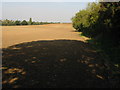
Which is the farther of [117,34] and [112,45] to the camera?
[112,45]

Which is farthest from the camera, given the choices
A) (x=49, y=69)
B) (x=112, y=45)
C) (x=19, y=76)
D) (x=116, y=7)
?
(x=112, y=45)

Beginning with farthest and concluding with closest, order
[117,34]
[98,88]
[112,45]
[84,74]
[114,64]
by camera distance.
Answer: [112,45] → [117,34] → [114,64] → [84,74] → [98,88]

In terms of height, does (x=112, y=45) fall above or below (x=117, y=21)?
below

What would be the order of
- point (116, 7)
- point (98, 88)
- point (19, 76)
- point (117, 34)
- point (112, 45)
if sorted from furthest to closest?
point (112, 45) → point (117, 34) → point (116, 7) → point (19, 76) → point (98, 88)

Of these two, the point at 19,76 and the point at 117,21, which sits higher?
the point at 117,21

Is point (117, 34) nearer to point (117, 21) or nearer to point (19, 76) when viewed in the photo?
point (117, 21)

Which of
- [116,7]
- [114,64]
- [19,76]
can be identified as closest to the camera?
[19,76]

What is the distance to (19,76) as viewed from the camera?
205 inches

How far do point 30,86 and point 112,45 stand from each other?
28.6 ft

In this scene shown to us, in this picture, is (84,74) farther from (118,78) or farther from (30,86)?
(30,86)

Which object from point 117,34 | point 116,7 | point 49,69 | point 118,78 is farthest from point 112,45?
point 49,69

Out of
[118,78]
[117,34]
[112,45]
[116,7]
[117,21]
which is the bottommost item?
[118,78]

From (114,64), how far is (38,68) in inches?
184

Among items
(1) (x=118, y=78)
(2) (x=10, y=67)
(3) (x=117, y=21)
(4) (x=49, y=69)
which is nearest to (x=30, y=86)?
(4) (x=49, y=69)
